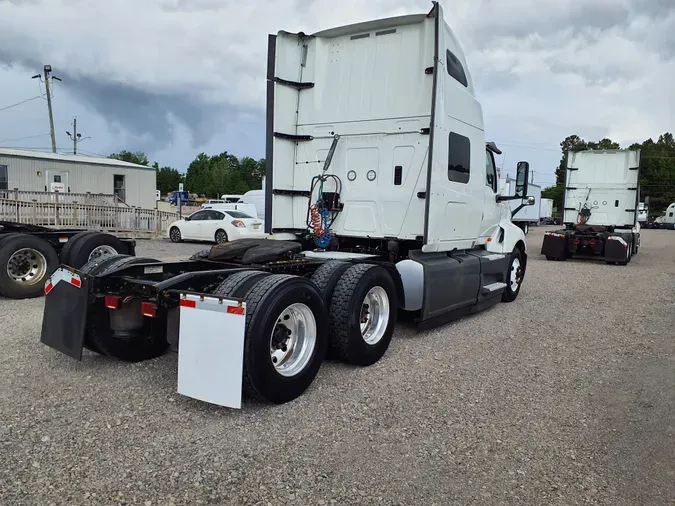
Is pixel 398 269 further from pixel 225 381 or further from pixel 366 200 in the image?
pixel 225 381

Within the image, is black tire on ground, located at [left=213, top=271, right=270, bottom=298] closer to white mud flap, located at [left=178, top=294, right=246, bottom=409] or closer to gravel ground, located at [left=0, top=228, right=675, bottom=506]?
white mud flap, located at [left=178, top=294, right=246, bottom=409]

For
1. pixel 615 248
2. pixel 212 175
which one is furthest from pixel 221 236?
pixel 212 175

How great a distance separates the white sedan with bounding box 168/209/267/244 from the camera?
1922 centimetres

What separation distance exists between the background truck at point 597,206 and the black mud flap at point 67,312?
15228 millimetres

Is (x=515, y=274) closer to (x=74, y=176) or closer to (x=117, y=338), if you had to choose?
(x=117, y=338)

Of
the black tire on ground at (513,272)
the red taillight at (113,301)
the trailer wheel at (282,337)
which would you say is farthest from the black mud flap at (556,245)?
the red taillight at (113,301)

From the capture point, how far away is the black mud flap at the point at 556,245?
16.7m

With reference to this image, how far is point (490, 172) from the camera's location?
8172 mm

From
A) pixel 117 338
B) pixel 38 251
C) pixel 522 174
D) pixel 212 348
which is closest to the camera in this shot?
pixel 212 348

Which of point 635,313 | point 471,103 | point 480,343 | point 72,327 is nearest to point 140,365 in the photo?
point 72,327

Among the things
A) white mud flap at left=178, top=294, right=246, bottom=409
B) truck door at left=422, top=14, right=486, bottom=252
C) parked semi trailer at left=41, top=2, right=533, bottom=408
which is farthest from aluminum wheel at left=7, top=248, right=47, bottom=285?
truck door at left=422, top=14, right=486, bottom=252

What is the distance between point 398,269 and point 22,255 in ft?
18.5

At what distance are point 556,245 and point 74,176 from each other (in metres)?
24.8

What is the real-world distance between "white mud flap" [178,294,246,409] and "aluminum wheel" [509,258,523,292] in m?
6.39
